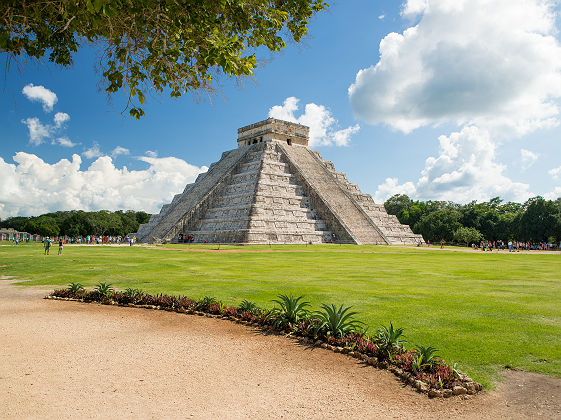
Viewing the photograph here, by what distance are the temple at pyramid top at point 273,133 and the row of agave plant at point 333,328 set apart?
45.4 meters

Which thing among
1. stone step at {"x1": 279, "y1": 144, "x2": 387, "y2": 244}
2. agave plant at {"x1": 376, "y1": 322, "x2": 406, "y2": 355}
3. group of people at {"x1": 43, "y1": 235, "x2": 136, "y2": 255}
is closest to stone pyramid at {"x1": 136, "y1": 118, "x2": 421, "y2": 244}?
stone step at {"x1": 279, "y1": 144, "x2": 387, "y2": 244}

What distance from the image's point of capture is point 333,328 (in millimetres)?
6023

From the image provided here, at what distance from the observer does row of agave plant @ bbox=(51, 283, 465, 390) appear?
4.66 m

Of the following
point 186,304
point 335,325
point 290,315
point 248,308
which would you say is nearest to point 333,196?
point 186,304

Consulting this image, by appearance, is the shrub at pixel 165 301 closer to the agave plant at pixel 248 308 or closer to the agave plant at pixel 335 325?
the agave plant at pixel 248 308

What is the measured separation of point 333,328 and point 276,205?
114 feet

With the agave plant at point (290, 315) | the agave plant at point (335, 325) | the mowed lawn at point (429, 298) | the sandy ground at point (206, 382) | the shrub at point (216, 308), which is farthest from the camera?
the shrub at point (216, 308)

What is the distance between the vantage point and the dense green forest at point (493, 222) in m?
61.1

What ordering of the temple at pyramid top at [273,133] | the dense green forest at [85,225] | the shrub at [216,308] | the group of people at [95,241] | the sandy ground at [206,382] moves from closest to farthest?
1. the sandy ground at [206,382]
2. the shrub at [216,308]
3. the group of people at [95,241]
4. the temple at pyramid top at [273,133]
5. the dense green forest at [85,225]

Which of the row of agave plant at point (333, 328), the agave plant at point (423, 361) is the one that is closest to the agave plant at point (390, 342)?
the row of agave plant at point (333, 328)

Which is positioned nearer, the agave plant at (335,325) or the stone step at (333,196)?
the agave plant at (335,325)

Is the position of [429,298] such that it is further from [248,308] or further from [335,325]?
[248,308]

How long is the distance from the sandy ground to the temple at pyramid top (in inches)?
1887

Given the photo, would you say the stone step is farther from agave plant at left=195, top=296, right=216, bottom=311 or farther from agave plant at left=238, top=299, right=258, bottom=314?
agave plant at left=238, top=299, right=258, bottom=314
